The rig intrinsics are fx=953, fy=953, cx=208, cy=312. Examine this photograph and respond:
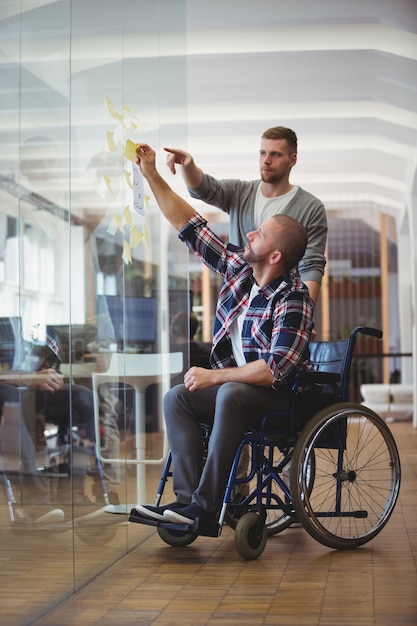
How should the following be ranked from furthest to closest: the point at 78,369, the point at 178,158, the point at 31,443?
the point at 178,158 < the point at 78,369 < the point at 31,443

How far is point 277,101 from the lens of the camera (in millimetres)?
8180

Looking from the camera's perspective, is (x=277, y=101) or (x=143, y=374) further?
(x=277, y=101)

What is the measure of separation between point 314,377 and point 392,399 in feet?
26.4

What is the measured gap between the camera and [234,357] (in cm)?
315

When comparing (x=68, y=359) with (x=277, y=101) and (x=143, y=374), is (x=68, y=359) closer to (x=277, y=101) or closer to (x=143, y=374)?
(x=143, y=374)

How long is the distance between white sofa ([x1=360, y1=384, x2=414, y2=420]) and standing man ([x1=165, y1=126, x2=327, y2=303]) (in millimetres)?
7361

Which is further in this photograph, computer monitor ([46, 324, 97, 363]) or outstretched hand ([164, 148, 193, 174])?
outstretched hand ([164, 148, 193, 174])

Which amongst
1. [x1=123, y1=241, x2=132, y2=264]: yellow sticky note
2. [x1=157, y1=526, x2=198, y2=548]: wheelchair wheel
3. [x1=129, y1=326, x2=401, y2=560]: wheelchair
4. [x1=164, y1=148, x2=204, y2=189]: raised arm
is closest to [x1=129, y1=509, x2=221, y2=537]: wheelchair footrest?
[x1=129, y1=326, x2=401, y2=560]: wheelchair

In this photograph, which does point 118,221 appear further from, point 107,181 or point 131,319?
point 131,319

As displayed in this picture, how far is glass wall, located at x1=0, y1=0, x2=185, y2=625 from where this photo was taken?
6.99 ft

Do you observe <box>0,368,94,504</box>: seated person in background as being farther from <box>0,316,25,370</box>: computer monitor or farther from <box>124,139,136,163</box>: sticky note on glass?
<box>124,139,136,163</box>: sticky note on glass

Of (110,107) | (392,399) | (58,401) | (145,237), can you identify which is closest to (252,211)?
(145,237)

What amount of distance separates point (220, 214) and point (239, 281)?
10.3 m

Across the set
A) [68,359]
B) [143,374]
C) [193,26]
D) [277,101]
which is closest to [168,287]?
[143,374]
